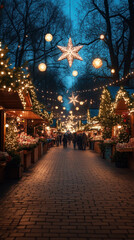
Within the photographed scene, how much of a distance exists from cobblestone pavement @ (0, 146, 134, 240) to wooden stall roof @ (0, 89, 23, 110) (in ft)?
10.0

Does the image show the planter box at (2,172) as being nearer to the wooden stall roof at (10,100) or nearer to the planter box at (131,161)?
the wooden stall roof at (10,100)

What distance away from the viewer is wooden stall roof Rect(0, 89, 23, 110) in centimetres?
905

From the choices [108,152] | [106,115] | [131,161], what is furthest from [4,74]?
[106,115]

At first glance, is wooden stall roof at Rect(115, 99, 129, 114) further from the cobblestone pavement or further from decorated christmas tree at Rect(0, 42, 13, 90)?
decorated christmas tree at Rect(0, 42, 13, 90)

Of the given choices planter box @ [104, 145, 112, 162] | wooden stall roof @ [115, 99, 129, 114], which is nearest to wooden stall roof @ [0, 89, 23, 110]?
wooden stall roof @ [115, 99, 129, 114]

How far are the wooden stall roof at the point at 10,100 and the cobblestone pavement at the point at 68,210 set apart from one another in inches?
121

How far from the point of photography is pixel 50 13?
24.5m

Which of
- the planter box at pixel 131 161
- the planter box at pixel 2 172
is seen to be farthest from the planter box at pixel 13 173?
the planter box at pixel 131 161

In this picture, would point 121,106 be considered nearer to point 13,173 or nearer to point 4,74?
point 13,173

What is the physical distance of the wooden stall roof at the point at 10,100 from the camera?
905 centimetres

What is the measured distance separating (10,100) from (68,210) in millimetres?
5410

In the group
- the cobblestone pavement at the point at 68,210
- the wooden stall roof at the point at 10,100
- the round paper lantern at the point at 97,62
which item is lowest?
the cobblestone pavement at the point at 68,210

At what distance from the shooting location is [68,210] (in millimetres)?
5449

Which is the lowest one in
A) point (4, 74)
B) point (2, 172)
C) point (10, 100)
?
point (2, 172)
